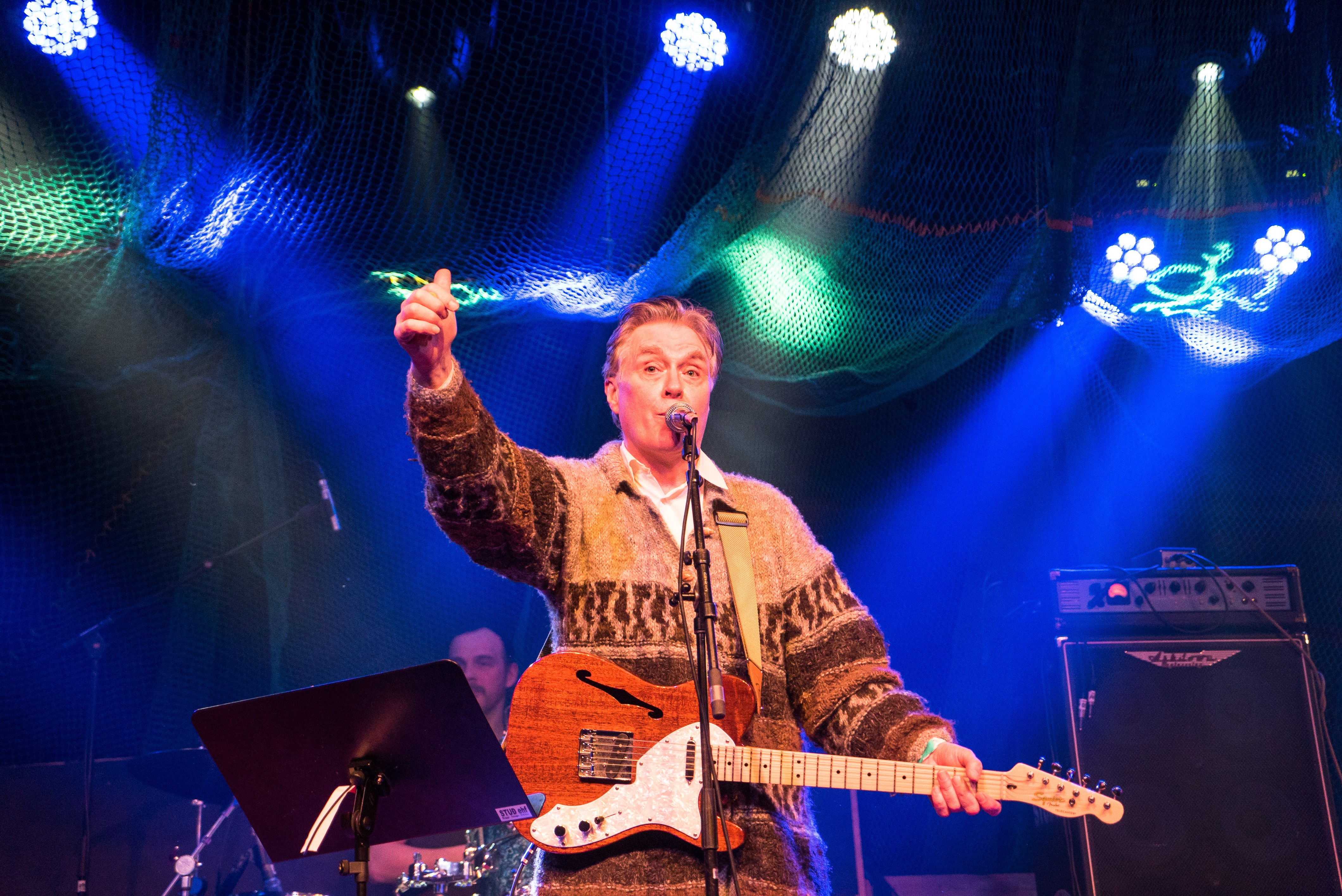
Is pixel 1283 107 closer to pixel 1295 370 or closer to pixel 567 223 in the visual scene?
pixel 1295 370

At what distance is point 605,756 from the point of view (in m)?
2.51

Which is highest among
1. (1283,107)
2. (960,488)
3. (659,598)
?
(1283,107)

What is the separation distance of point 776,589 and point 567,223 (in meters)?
2.23

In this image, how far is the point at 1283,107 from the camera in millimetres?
5039

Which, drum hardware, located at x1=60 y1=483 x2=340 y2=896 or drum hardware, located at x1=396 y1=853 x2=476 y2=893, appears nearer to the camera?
drum hardware, located at x1=60 y1=483 x2=340 y2=896

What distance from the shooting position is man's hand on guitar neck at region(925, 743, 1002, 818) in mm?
2547

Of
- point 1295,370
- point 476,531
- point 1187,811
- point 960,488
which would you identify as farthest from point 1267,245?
point 476,531

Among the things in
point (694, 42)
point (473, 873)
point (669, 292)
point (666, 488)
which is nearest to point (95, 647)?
point (473, 873)

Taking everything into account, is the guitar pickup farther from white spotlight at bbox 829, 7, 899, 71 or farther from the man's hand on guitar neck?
white spotlight at bbox 829, 7, 899, 71

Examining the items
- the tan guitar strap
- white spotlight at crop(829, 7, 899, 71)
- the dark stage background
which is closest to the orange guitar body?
the tan guitar strap

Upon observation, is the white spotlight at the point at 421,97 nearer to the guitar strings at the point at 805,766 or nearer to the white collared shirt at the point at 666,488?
the white collared shirt at the point at 666,488

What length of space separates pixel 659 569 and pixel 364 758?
3.22 feet

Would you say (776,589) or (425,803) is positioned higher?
(776,589)

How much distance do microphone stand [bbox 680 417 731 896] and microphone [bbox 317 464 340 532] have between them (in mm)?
3585
